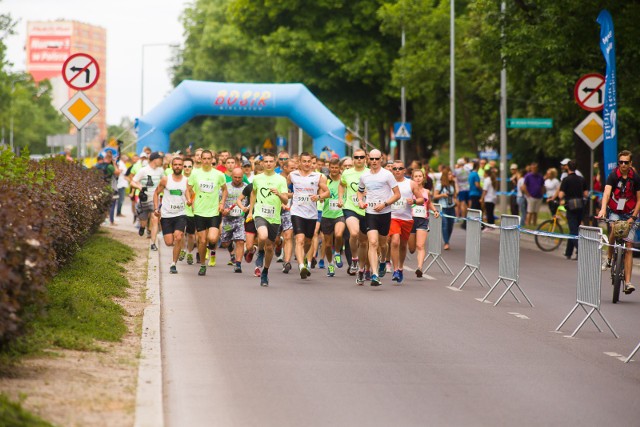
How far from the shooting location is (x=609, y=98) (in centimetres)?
2298

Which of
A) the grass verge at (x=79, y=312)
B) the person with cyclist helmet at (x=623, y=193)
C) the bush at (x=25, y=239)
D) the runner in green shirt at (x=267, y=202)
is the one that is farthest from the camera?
the runner in green shirt at (x=267, y=202)

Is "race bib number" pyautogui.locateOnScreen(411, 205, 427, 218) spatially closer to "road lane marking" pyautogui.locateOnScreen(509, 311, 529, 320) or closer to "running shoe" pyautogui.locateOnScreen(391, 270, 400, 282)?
"running shoe" pyautogui.locateOnScreen(391, 270, 400, 282)

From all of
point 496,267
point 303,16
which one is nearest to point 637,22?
point 496,267

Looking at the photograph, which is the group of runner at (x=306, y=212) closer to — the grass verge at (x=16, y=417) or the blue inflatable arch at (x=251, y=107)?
the grass verge at (x=16, y=417)

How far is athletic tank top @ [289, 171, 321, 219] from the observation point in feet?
59.3

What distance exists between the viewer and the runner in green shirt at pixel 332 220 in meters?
19.4

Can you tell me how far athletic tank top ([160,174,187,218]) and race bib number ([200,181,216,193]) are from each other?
31cm

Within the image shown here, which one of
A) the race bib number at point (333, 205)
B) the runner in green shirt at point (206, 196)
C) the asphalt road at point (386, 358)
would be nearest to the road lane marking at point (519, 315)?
the asphalt road at point (386, 358)

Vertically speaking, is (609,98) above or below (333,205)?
above

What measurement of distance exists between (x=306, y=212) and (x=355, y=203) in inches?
28.7

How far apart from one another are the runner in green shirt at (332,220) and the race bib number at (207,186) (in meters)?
1.77

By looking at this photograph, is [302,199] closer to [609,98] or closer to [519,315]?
[519,315]

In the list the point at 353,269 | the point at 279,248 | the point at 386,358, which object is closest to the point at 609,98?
the point at 279,248

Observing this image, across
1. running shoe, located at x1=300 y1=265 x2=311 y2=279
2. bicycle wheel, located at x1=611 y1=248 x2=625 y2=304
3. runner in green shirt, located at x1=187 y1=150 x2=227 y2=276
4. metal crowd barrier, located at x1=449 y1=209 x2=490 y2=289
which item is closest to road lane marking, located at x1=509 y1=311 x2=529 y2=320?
bicycle wheel, located at x1=611 y1=248 x2=625 y2=304
